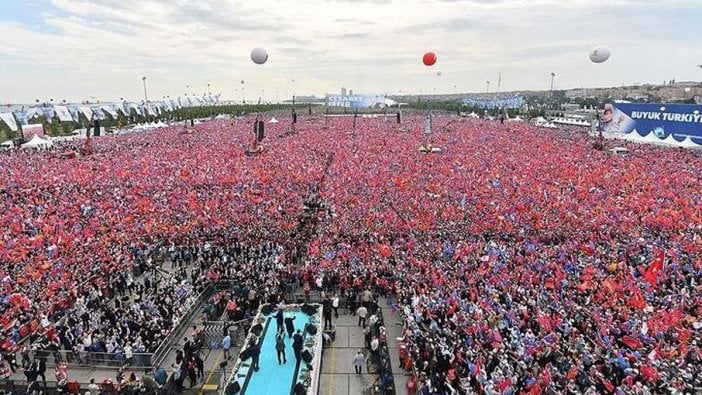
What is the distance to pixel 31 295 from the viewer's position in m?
17.1

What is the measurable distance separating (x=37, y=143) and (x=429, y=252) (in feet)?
165

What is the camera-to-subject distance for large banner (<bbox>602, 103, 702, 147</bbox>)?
51.0 metres

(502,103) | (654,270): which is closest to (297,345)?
(654,270)

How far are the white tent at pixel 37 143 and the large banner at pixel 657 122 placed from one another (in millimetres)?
66591

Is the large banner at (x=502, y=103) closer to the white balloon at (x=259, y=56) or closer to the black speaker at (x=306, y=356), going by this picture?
the white balloon at (x=259, y=56)

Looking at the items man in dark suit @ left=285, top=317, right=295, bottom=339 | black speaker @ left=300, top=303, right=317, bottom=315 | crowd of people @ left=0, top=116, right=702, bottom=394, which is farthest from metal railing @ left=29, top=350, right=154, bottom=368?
black speaker @ left=300, top=303, right=317, bottom=315

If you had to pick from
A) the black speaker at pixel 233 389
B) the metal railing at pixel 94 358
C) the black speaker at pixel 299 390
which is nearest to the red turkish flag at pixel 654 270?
the black speaker at pixel 299 390

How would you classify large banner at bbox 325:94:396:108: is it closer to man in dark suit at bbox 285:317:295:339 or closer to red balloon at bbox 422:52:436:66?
red balloon at bbox 422:52:436:66

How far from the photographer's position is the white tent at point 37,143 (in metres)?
52.5

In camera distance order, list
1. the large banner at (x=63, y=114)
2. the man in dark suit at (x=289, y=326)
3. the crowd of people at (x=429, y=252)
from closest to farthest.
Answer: the crowd of people at (x=429, y=252)
the man in dark suit at (x=289, y=326)
the large banner at (x=63, y=114)

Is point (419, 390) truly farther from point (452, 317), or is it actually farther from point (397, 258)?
point (397, 258)

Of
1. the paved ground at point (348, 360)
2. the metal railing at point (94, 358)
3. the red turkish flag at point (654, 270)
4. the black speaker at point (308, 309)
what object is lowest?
the paved ground at point (348, 360)

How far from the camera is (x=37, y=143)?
53156 millimetres

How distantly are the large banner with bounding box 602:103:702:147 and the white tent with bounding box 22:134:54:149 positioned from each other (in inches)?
2622
